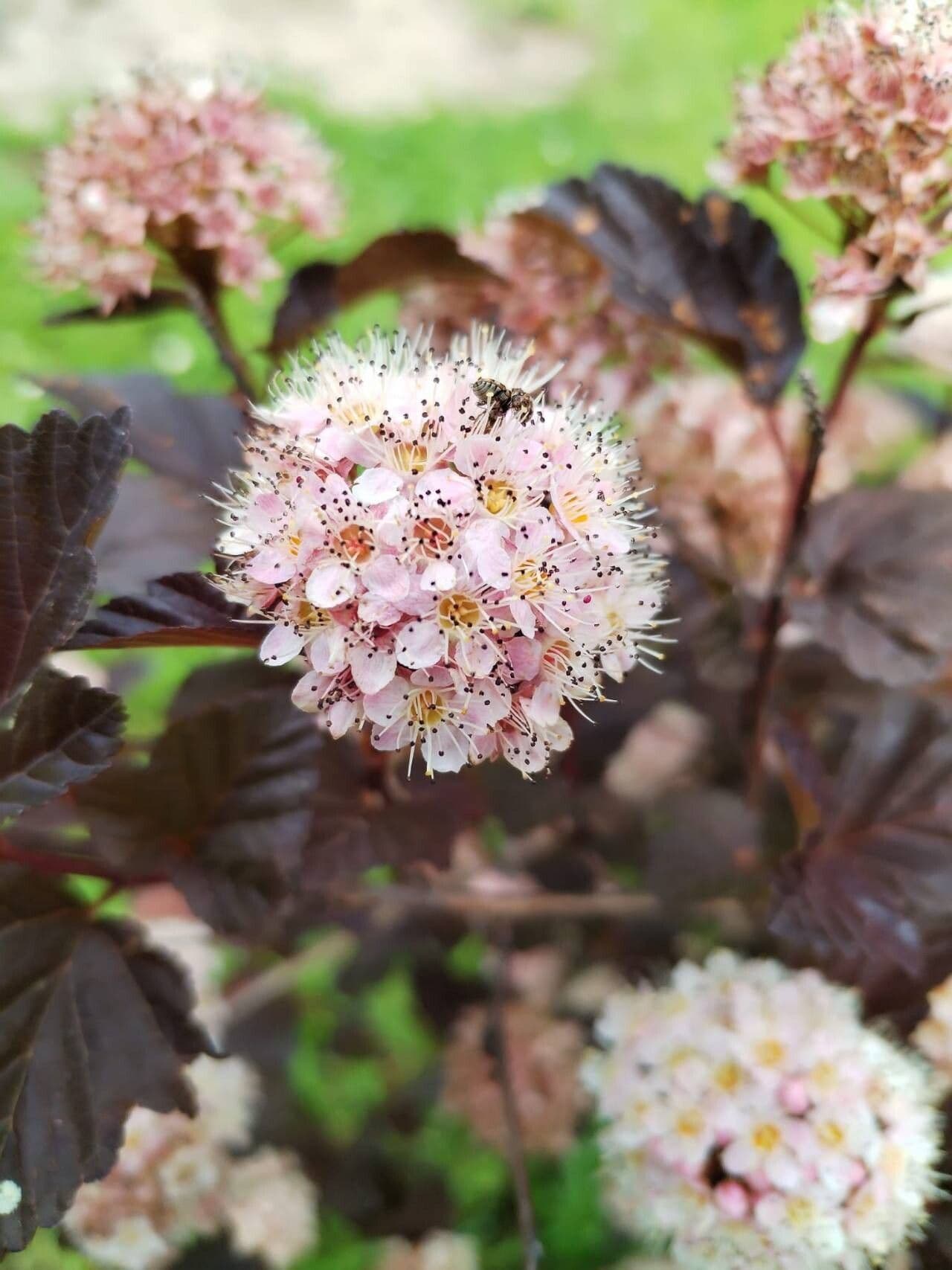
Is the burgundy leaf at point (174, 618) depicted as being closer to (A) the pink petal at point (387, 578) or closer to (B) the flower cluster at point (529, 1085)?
(A) the pink petal at point (387, 578)

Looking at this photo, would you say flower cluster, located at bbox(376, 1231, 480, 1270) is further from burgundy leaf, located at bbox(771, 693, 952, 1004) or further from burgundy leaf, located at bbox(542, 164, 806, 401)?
burgundy leaf, located at bbox(542, 164, 806, 401)

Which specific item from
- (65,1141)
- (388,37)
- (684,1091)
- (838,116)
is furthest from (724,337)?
(388,37)

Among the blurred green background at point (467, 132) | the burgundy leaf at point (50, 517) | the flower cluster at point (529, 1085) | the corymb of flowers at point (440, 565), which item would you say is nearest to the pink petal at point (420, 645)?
the corymb of flowers at point (440, 565)

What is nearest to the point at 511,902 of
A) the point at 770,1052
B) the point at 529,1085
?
the point at 529,1085

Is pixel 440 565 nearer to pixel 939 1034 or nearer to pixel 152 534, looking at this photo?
pixel 152 534

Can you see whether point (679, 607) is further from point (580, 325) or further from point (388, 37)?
point (388, 37)

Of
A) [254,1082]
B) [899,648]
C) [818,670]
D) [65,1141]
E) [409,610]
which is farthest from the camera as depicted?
[254,1082]
